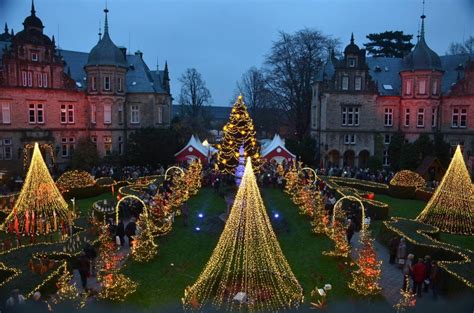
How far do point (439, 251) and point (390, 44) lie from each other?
5277 centimetres

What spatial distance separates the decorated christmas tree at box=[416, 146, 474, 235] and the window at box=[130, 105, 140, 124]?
3419 centimetres

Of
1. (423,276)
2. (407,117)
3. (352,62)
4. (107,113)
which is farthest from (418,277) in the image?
(107,113)

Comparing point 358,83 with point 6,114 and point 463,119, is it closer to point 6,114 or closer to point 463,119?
point 463,119

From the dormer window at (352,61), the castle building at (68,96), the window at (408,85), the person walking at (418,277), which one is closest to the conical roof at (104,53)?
the castle building at (68,96)

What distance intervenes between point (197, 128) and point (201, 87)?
20.9 meters

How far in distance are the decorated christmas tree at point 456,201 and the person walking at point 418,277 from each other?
30.6 ft

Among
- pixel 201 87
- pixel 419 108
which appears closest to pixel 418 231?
pixel 419 108

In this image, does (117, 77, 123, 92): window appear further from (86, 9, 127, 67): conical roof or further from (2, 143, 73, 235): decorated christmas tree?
(2, 143, 73, 235): decorated christmas tree

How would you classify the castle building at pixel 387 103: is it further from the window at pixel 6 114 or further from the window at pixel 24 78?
the window at pixel 6 114

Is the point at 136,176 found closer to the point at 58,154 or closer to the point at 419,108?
the point at 58,154

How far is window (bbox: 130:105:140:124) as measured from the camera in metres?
50.2

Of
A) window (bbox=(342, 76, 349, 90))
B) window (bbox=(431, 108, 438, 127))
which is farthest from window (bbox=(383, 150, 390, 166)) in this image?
window (bbox=(342, 76, 349, 90))

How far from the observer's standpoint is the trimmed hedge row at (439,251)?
15386 mm

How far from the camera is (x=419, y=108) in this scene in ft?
157
